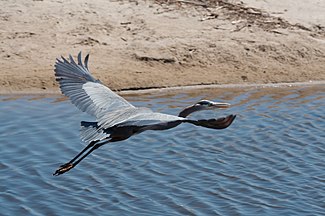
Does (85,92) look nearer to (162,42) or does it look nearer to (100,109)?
(100,109)

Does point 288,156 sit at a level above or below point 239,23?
below

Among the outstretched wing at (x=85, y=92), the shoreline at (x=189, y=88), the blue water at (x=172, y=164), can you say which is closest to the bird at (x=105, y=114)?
the outstretched wing at (x=85, y=92)

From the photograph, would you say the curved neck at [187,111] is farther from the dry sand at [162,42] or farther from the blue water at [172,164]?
the dry sand at [162,42]

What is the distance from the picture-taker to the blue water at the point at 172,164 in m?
6.76

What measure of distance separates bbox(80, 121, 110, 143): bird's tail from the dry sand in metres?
4.44

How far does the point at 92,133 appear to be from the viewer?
5566 millimetres

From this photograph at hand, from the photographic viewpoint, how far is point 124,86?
10.2 metres

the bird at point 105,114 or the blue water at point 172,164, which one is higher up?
the bird at point 105,114

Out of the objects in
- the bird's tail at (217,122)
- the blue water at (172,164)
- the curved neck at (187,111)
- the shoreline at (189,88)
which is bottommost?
the blue water at (172,164)

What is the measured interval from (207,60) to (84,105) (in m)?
4.94

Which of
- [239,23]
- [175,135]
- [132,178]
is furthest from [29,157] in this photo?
[239,23]

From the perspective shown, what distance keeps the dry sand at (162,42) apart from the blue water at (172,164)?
2.07 ft

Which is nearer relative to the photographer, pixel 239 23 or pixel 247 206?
pixel 247 206

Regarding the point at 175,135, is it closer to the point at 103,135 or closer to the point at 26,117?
the point at 26,117
